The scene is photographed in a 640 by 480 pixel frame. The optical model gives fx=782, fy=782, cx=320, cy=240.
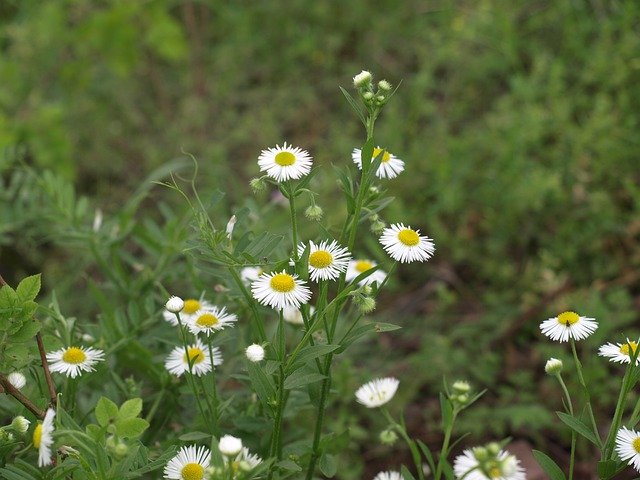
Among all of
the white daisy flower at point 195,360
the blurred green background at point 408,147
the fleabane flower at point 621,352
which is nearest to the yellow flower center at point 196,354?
the white daisy flower at point 195,360

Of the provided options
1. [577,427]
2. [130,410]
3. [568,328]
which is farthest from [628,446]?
[130,410]

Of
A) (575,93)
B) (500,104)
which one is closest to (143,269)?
(500,104)

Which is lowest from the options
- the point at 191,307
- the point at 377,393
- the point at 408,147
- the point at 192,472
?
the point at 192,472

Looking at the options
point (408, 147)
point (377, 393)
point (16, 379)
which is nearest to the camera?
point (16, 379)

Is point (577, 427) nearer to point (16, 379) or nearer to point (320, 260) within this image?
point (320, 260)

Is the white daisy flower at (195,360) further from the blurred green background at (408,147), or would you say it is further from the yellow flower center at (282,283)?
the blurred green background at (408,147)
